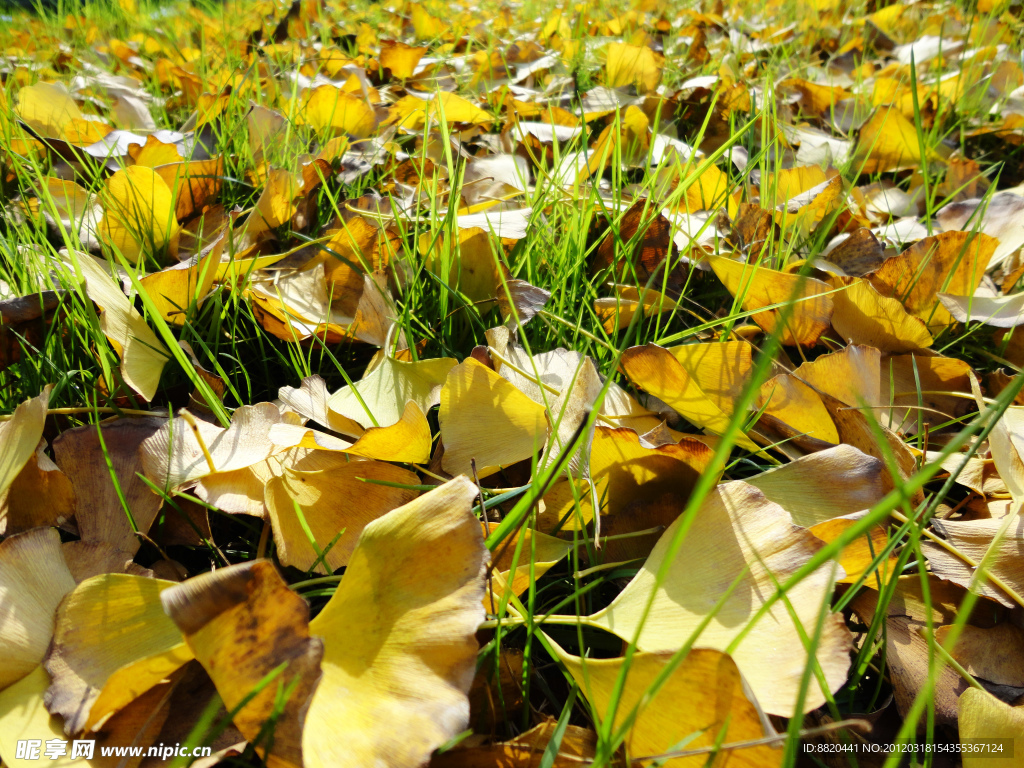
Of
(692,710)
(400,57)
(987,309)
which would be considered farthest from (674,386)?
(400,57)

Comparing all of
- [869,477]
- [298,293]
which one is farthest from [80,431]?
[869,477]

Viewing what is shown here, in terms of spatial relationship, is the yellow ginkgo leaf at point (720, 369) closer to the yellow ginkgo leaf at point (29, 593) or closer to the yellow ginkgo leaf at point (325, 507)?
the yellow ginkgo leaf at point (325, 507)

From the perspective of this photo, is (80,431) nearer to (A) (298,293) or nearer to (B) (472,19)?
(A) (298,293)

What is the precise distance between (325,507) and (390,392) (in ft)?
0.38

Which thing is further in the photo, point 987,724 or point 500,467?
point 500,467

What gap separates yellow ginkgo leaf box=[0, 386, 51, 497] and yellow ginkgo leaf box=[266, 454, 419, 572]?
0.15m

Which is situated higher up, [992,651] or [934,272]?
[934,272]

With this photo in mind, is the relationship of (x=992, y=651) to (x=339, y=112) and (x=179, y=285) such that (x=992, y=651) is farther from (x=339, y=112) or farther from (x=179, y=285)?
(x=339, y=112)

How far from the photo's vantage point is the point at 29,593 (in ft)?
1.24

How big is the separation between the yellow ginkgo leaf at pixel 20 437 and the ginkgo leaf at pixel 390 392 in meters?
0.19

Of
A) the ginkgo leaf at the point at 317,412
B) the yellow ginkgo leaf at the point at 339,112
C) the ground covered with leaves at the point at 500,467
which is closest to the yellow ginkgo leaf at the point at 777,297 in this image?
the ground covered with leaves at the point at 500,467

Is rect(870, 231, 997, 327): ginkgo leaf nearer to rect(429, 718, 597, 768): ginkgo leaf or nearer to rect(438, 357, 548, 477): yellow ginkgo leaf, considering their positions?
rect(438, 357, 548, 477): yellow ginkgo leaf

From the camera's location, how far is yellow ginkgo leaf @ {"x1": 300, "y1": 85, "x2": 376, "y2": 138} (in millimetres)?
1037

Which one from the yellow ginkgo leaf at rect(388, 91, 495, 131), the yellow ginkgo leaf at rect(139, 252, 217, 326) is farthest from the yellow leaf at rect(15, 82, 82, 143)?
the yellow ginkgo leaf at rect(139, 252, 217, 326)
